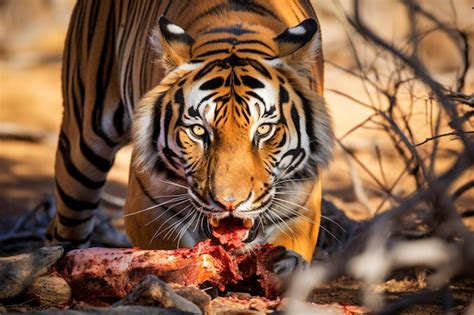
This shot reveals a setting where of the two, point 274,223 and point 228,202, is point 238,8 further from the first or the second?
point 228,202

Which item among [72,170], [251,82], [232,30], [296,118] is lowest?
[72,170]

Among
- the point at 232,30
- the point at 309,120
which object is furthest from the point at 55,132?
the point at 309,120

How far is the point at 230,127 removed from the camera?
11.3 feet

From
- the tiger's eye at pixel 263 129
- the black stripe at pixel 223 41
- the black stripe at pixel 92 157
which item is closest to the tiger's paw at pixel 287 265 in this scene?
the tiger's eye at pixel 263 129

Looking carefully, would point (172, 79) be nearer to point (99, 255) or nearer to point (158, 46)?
point (158, 46)

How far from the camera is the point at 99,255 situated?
336 centimetres

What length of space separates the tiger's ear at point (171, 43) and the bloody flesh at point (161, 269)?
2.75ft

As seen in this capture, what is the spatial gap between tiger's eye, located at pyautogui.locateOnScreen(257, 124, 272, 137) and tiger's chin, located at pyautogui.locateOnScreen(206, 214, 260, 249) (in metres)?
0.33

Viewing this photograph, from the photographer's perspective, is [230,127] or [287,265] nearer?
[287,265]

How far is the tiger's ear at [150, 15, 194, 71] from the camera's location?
3803 mm

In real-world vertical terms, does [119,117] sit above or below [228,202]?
above

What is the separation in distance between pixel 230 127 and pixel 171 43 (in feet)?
1.83

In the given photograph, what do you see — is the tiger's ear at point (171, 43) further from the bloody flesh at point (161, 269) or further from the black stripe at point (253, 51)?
the bloody flesh at point (161, 269)

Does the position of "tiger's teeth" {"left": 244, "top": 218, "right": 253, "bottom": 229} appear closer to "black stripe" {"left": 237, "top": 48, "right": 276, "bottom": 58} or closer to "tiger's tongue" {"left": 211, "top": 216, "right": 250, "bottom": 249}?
"tiger's tongue" {"left": 211, "top": 216, "right": 250, "bottom": 249}
